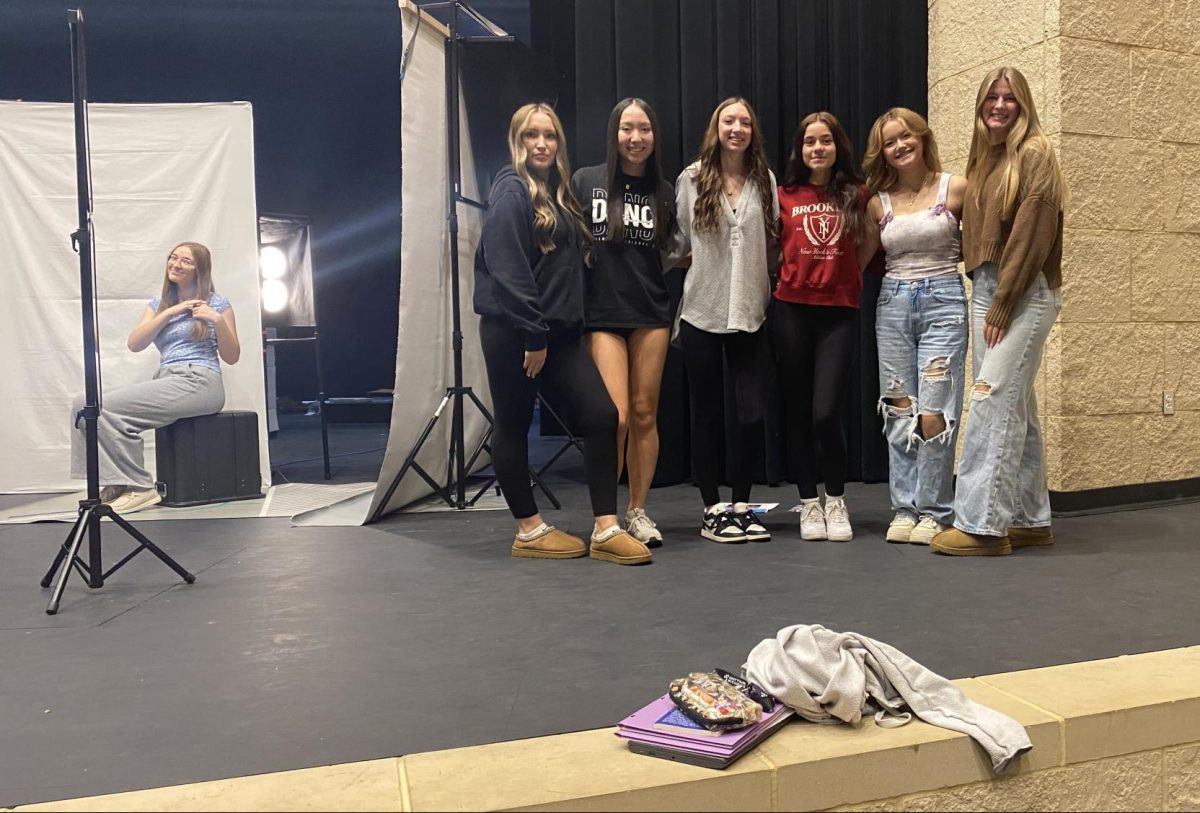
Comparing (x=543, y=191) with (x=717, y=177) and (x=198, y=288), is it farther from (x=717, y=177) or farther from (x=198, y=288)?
(x=198, y=288)

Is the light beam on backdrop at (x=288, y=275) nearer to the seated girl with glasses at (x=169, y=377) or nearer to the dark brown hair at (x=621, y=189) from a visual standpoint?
the seated girl with glasses at (x=169, y=377)

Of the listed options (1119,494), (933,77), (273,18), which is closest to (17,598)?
(1119,494)

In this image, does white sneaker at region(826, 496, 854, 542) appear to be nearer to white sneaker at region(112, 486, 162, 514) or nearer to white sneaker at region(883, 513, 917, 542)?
white sneaker at region(883, 513, 917, 542)

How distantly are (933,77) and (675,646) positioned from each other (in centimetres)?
319

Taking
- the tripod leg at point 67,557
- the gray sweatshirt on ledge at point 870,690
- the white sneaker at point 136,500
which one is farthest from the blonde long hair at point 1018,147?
the white sneaker at point 136,500

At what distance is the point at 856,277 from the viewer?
3.10 metres

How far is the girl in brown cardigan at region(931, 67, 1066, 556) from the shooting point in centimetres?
276

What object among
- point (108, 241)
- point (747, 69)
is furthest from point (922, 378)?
point (108, 241)

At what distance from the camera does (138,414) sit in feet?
13.7

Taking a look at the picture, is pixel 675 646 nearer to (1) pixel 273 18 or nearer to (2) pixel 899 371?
(2) pixel 899 371

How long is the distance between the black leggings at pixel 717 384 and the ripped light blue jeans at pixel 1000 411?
25.1 inches

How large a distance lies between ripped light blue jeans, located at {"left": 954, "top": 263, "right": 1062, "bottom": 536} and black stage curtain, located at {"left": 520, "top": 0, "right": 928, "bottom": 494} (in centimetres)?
142

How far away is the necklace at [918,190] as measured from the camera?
9.95 ft

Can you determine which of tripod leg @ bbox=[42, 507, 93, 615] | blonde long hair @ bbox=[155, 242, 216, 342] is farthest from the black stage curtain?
tripod leg @ bbox=[42, 507, 93, 615]
